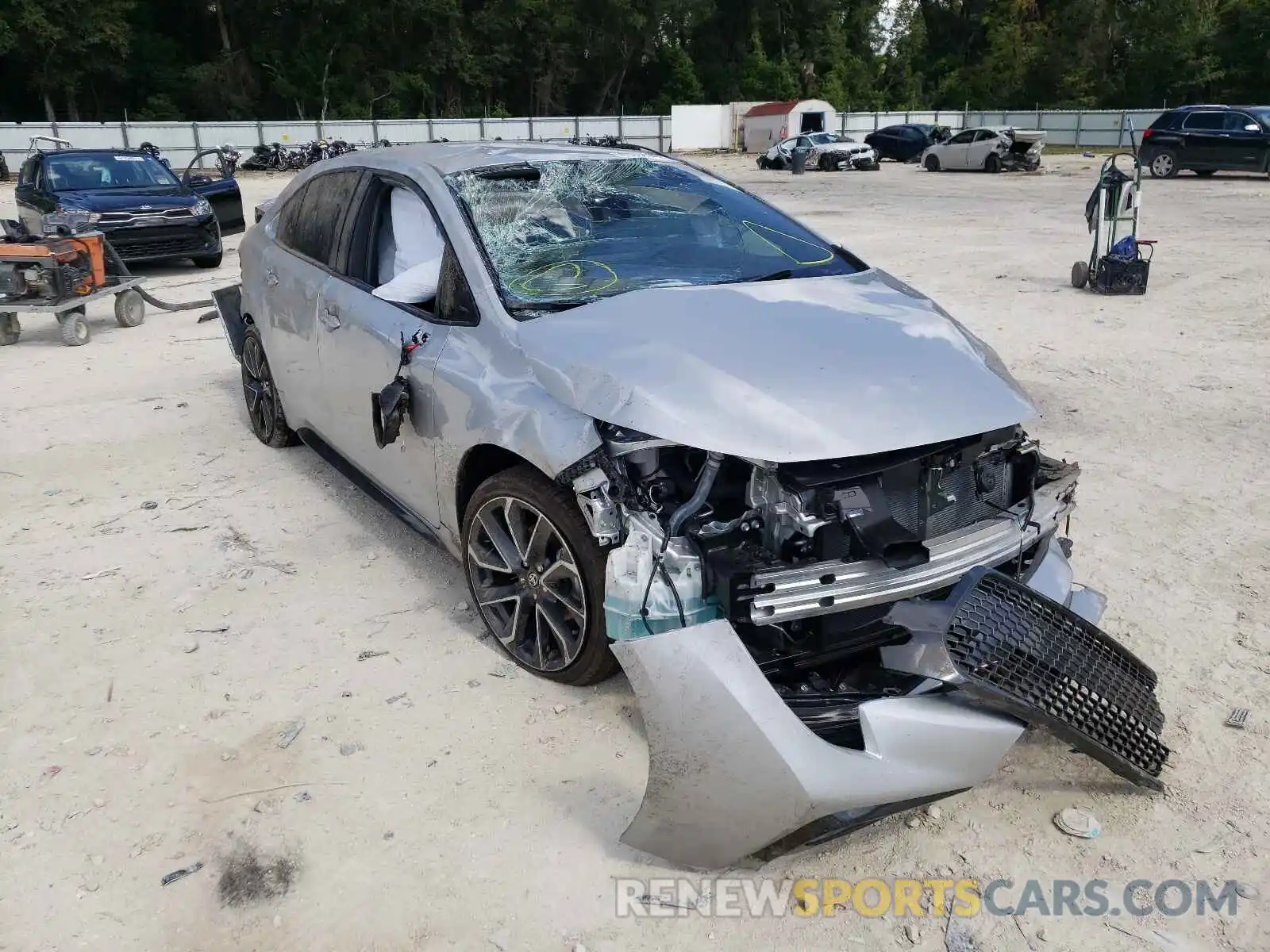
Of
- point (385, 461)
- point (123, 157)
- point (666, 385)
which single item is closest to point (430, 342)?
point (385, 461)

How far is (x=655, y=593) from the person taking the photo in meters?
2.69

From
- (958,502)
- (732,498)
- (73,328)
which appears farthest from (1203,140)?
(732,498)

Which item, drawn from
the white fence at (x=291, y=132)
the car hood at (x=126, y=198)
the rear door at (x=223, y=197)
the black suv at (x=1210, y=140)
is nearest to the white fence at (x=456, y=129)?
the white fence at (x=291, y=132)

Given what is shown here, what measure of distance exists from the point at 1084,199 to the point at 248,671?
20.0 m

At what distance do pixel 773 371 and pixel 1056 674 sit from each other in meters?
1.14

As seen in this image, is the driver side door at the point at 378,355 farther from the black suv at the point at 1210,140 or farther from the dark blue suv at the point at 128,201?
the black suv at the point at 1210,140

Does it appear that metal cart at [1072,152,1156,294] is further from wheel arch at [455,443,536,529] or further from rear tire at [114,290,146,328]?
rear tire at [114,290,146,328]

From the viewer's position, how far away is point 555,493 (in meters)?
3.12

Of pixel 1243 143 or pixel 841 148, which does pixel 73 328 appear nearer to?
pixel 1243 143

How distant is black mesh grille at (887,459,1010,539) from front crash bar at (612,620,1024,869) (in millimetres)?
532

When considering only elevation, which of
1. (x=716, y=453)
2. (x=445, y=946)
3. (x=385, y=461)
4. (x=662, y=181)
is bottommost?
(x=445, y=946)

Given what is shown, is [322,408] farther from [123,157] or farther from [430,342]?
[123,157]

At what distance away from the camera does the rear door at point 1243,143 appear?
21875mm

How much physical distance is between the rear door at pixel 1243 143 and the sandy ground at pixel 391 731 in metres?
19.7
